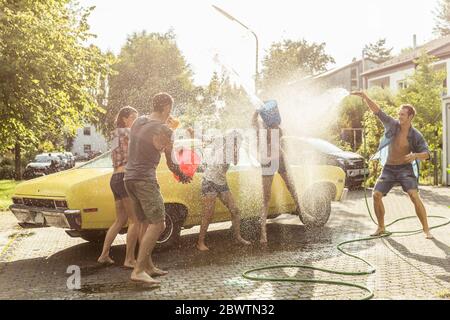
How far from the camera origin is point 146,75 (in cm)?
4684

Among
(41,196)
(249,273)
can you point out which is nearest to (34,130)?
(41,196)

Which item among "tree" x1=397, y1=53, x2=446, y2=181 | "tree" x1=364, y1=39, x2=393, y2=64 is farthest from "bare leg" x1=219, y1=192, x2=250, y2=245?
"tree" x1=364, y1=39, x2=393, y2=64

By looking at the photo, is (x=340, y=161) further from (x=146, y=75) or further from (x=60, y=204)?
(x=146, y=75)

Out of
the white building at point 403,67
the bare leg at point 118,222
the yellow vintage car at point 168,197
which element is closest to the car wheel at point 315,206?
the yellow vintage car at point 168,197

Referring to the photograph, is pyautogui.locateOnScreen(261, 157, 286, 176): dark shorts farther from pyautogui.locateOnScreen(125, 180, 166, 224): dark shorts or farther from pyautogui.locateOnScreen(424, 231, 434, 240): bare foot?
pyautogui.locateOnScreen(125, 180, 166, 224): dark shorts

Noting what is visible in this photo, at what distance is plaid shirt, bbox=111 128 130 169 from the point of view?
697 centimetres

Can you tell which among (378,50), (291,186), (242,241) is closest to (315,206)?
(291,186)

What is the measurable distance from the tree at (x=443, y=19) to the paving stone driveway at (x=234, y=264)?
60.2m

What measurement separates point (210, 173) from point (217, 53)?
1257 centimetres

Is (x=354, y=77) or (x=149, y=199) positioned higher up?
(x=354, y=77)

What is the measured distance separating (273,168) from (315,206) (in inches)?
65.1

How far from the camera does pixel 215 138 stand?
26.1 feet

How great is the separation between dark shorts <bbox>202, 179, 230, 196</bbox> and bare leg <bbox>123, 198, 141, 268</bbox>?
50.2 inches

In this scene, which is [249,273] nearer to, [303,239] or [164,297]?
[164,297]
